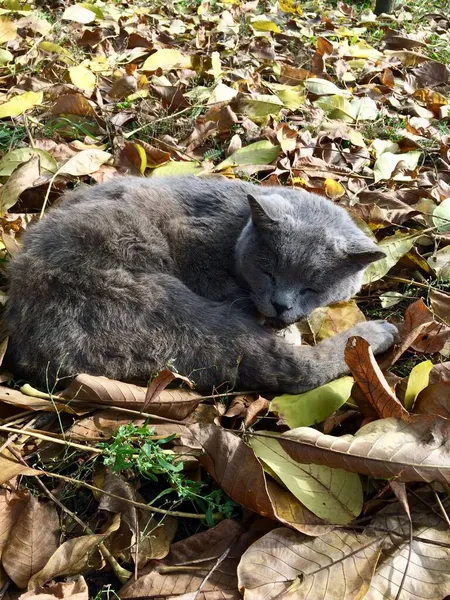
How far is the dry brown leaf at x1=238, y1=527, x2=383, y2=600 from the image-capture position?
164 cm

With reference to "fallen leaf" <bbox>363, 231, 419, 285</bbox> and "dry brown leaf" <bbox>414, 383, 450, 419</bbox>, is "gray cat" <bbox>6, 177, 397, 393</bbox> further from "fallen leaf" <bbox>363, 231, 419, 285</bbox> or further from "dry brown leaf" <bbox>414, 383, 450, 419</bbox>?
"dry brown leaf" <bbox>414, 383, 450, 419</bbox>

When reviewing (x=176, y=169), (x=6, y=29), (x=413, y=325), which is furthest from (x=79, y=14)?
(x=413, y=325)

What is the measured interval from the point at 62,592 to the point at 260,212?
5.92 ft

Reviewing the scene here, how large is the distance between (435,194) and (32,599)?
3.07 m

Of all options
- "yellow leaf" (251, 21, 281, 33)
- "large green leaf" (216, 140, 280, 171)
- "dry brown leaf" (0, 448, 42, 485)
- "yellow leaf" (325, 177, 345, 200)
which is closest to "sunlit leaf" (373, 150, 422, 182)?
"yellow leaf" (325, 177, 345, 200)

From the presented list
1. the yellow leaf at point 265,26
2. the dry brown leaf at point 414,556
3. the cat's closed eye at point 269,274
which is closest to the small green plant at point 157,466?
the dry brown leaf at point 414,556

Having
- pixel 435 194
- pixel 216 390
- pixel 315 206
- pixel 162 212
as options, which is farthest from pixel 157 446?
pixel 435 194

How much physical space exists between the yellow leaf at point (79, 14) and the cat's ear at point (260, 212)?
337 centimetres

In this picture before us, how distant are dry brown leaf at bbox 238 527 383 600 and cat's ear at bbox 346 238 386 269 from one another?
128 centimetres

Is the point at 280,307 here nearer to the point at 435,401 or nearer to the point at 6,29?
the point at 435,401

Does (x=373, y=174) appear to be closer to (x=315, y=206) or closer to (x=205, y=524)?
(x=315, y=206)

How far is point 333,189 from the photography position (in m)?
3.59

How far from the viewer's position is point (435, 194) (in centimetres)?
346

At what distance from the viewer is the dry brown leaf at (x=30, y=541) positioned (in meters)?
1.74
